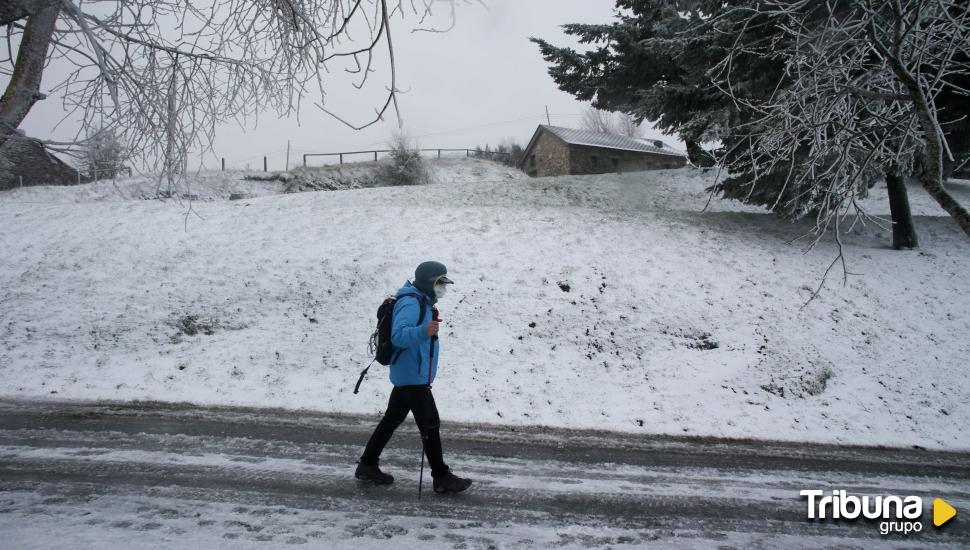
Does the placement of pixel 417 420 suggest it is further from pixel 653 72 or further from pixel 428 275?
pixel 653 72

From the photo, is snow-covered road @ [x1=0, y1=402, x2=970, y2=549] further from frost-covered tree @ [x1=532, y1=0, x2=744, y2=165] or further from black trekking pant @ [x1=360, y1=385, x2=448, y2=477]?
frost-covered tree @ [x1=532, y1=0, x2=744, y2=165]

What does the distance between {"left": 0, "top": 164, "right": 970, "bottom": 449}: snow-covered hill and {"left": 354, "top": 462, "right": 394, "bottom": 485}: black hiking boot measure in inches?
105

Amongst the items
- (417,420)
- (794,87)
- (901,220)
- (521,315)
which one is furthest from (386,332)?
(901,220)

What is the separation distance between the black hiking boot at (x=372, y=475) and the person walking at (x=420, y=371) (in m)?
0.02

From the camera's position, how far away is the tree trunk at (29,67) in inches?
148

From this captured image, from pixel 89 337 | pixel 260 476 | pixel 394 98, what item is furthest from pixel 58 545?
pixel 89 337

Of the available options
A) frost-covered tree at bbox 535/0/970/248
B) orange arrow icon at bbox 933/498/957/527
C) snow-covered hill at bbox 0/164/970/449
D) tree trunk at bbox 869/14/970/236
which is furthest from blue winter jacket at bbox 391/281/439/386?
orange arrow icon at bbox 933/498/957/527

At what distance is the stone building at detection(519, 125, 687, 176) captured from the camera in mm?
31188

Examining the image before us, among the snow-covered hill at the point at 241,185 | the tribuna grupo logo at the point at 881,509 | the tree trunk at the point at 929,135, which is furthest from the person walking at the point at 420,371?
the snow-covered hill at the point at 241,185

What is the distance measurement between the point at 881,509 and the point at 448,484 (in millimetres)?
3881

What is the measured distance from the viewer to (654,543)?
3.56 metres

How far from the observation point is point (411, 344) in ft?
12.6

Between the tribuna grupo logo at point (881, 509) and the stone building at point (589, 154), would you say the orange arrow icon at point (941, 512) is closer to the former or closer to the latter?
the tribuna grupo logo at point (881, 509)

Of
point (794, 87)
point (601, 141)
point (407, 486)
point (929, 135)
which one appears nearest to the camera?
point (929, 135)
